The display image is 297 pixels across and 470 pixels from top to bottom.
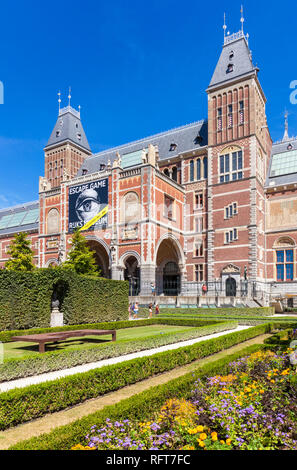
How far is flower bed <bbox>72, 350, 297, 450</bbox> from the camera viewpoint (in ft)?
15.1

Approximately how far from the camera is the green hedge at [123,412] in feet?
15.1

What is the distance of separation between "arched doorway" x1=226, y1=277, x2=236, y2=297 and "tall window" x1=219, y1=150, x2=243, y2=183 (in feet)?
34.0

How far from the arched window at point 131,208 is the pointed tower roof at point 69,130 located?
1859cm

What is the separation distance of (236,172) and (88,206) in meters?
16.7

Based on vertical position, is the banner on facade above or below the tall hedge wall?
above

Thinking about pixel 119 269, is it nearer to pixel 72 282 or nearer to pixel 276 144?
pixel 72 282

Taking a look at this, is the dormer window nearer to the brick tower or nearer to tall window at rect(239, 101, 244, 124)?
the brick tower

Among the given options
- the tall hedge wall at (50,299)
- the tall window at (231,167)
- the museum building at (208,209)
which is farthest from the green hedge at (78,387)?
the tall window at (231,167)

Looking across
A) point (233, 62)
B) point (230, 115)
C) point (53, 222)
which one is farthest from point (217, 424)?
point (53, 222)

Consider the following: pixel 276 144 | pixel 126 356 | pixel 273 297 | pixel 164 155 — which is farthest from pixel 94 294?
pixel 276 144

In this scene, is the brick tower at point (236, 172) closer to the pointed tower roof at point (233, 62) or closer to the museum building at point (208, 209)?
the pointed tower roof at point (233, 62)

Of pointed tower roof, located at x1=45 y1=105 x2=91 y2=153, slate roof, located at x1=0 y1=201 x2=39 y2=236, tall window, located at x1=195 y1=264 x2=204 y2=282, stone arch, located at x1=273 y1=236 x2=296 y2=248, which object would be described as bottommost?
tall window, located at x1=195 y1=264 x2=204 y2=282

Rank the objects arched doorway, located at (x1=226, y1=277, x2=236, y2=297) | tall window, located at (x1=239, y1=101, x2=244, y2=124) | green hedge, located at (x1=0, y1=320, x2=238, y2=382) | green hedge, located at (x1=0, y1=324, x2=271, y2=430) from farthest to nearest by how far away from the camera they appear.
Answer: tall window, located at (x1=239, y1=101, x2=244, y2=124)
arched doorway, located at (x1=226, y1=277, x2=236, y2=297)
green hedge, located at (x1=0, y1=320, x2=238, y2=382)
green hedge, located at (x1=0, y1=324, x2=271, y2=430)

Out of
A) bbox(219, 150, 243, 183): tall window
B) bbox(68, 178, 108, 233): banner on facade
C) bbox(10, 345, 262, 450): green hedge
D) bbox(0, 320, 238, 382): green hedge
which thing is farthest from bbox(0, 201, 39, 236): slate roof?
bbox(10, 345, 262, 450): green hedge
